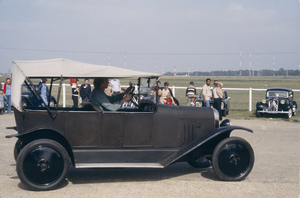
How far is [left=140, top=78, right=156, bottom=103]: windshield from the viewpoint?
5.42m

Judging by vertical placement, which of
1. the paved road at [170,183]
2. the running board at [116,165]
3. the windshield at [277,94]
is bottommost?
the paved road at [170,183]

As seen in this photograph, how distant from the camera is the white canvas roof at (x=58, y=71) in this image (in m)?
4.81

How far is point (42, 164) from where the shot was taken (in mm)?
4668

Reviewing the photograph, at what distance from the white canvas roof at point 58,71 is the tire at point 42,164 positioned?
0.65 meters

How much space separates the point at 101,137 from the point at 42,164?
94cm

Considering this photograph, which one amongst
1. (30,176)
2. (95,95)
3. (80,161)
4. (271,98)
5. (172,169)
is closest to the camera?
(30,176)

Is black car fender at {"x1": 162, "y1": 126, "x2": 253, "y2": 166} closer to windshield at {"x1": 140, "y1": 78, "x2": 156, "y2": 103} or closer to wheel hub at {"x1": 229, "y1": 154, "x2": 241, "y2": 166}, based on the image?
wheel hub at {"x1": 229, "y1": 154, "x2": 241, "y2": 166}

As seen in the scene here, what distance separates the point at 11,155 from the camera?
693 centimetres

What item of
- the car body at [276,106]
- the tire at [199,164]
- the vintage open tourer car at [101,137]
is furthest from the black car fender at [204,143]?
the car body at [276,106]

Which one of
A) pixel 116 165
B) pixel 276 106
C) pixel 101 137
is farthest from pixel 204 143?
pixel 276 106

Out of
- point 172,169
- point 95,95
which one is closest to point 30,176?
point 95,95

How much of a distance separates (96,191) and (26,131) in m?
1.38

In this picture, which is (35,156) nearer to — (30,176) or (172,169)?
(30,176)

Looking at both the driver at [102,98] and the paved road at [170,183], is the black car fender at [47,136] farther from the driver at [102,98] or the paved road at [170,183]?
the driver at [102,98]
